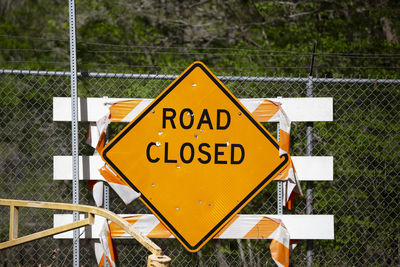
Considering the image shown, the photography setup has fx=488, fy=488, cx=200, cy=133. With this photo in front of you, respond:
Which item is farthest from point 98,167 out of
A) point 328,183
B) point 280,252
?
point 328,183

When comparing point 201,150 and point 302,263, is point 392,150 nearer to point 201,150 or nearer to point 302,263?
point 302,263

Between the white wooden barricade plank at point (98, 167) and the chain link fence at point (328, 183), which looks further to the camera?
Result: the chain link fence at point (328, 183)

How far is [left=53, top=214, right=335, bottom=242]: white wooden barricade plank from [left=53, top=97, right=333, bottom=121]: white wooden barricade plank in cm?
106

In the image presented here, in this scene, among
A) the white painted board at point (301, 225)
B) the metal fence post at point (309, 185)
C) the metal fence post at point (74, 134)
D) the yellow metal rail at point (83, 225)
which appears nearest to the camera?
the yellow metal rail at point (83, 225)

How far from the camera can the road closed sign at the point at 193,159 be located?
A: 3.95m

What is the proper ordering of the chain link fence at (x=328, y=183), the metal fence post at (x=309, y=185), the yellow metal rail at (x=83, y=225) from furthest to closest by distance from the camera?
the chain link fence at (x=328, y=183)
the metal fence post at (x=309, y=185)
the yellow metal rail at (x=83, y=225)

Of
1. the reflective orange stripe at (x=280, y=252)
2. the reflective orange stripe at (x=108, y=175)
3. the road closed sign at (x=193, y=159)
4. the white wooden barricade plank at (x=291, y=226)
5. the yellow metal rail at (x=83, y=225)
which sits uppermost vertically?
the road closed sign at (x=193, y=159)

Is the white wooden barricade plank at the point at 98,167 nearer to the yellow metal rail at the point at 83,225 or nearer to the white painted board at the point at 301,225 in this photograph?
the white painted board at the point at 301,225

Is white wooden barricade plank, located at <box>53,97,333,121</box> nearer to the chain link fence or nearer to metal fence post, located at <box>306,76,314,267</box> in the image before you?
metal fence post, located at <box>306,76,314,267</box>

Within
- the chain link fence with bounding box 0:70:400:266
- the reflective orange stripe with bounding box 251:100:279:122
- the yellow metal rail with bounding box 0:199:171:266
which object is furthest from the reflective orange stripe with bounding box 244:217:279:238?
the yellow metal rail with bounding box 0:199:171:266

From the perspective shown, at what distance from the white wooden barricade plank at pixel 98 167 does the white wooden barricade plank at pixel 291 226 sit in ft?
1.40

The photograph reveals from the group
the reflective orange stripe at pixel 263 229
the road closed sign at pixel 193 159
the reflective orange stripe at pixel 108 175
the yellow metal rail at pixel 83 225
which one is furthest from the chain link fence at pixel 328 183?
the yellow metal rail at pixel 83 225

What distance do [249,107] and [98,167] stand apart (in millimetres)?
1721

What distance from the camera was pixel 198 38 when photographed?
482 inches
